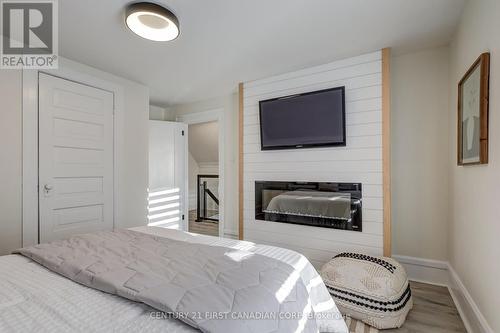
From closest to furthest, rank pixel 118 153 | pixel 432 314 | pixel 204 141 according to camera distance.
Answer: pixel 432 314 < pixel 118 153 < pixel 204 141

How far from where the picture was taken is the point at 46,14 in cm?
189

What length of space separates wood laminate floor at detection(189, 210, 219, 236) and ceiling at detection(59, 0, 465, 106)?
9.52 ft

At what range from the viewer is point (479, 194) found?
158 cm

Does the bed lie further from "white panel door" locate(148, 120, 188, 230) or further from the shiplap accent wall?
"white panel door" locate(148, 120, 188, 230)

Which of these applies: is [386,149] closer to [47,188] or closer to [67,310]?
[67,310]

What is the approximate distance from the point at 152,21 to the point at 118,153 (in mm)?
1761

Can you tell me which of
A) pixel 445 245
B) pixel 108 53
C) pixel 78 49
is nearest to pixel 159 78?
pixel 108 53

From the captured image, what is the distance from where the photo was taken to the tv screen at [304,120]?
2.60 meters

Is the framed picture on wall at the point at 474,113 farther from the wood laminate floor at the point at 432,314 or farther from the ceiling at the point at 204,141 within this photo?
the ceiling at the point at 204,141

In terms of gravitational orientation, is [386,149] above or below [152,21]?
below

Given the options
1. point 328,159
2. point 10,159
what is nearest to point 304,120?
point 328,159

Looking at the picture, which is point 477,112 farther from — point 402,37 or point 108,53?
point 108,53

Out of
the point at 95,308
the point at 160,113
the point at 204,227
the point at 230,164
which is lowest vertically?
the point at 204,227

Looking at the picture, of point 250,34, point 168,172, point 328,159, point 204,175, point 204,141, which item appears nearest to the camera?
point 250,34
